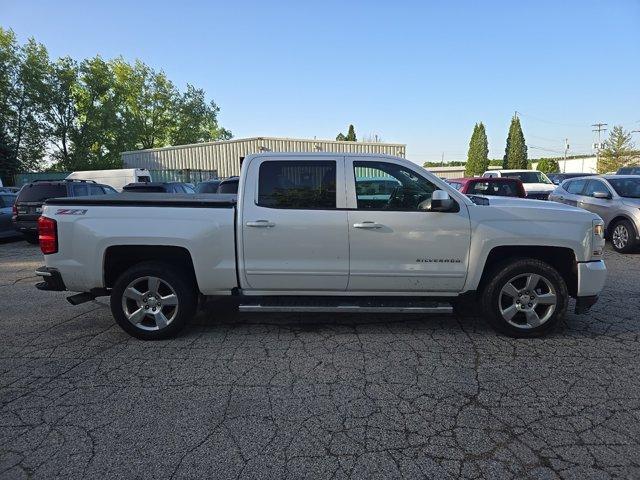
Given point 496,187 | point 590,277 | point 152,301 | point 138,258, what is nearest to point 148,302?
point 152,301

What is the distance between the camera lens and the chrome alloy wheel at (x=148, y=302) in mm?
4355

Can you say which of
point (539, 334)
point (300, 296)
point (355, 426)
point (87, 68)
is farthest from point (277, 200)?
point (87, 68)

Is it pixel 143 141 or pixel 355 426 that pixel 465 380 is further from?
pixel 143 141

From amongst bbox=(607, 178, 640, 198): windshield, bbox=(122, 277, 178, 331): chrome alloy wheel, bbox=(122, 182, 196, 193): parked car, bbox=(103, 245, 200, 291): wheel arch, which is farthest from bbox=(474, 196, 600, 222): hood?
bbox=(122, 182, 196, 193): parked car

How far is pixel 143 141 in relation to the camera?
160 feet

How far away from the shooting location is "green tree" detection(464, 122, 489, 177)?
68694 millimetres

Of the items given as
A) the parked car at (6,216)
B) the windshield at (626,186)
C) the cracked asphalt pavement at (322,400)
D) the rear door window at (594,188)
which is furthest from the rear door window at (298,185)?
the parked car at (6,216)

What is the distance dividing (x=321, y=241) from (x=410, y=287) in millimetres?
1044

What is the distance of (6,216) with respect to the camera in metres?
11.7

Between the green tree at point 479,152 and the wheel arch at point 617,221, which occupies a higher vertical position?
the green tree at point 479,152

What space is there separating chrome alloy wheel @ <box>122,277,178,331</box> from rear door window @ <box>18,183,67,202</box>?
27.1 feet

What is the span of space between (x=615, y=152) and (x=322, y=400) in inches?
2094

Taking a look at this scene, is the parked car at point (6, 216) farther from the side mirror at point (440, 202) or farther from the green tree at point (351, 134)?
the green tree at point (351, 134)

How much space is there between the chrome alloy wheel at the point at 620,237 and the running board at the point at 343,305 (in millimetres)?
6932
